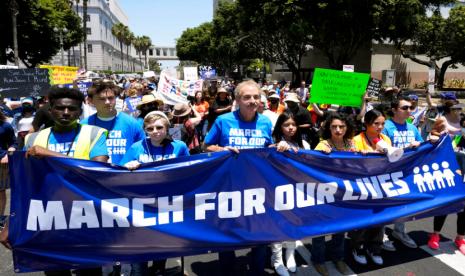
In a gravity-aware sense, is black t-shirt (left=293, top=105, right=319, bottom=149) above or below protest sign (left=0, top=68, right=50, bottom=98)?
below

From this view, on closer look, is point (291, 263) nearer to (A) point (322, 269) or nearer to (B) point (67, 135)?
(A) point (322, 269)

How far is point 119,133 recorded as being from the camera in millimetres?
3746

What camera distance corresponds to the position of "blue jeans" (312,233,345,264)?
3695mm

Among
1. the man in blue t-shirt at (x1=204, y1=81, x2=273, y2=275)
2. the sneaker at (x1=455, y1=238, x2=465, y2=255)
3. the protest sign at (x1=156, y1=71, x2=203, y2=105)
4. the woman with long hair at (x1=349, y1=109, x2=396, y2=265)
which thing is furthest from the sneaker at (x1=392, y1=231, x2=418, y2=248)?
the protest sign at (x1=156, y1=71, x2=203, y2=105)

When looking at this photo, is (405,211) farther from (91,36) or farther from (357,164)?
(91,36)

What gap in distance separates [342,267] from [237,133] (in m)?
1.78

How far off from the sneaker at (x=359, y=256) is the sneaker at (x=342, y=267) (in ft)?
0.66

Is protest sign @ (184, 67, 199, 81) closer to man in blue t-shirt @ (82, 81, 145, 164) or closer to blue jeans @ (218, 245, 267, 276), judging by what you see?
man in blue t-shirt @ (82, 81, 145, 164)

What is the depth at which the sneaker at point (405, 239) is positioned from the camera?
169 inches

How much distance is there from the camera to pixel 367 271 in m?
3.75

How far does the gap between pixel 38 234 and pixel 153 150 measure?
113cm

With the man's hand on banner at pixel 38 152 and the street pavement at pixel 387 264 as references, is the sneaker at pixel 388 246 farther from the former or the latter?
the man's hand on banner at pixel 38 152

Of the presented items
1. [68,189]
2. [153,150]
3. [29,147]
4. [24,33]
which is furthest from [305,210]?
[24,33]

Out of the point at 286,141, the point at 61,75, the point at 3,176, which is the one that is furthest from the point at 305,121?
the point at 61,75
